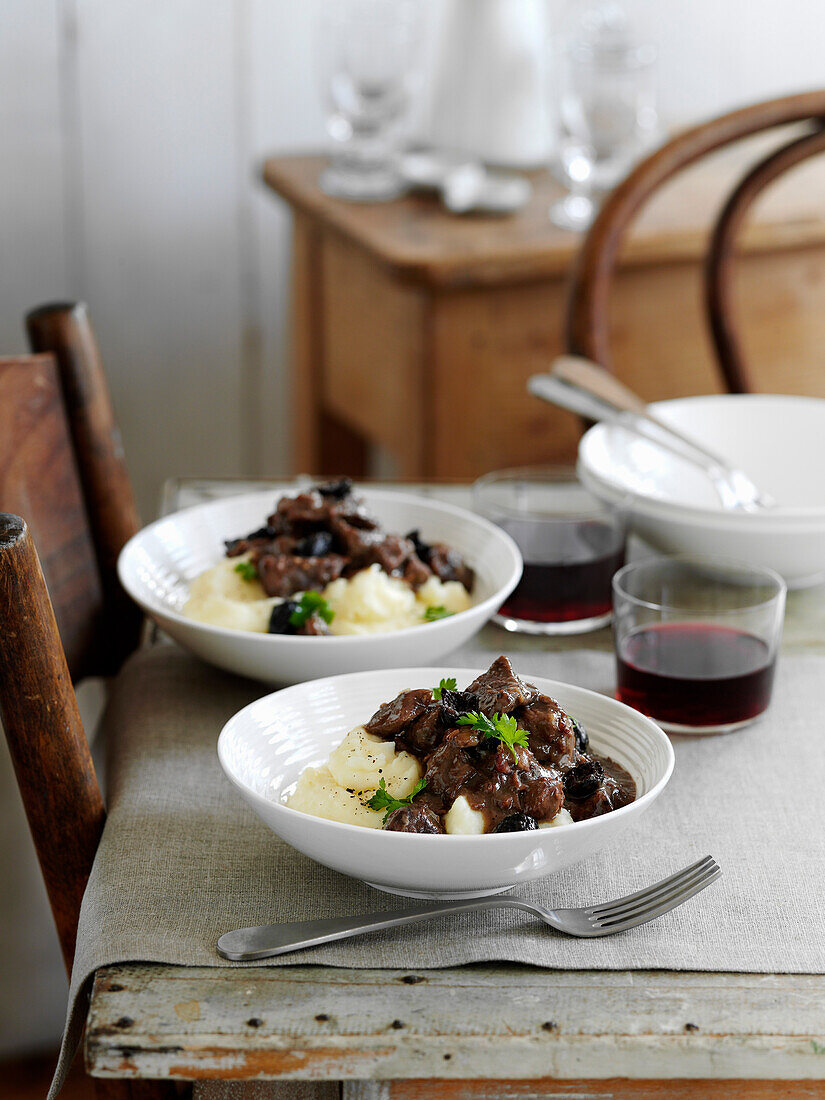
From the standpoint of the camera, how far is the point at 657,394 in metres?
2.15

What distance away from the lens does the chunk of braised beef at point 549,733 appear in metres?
0.73

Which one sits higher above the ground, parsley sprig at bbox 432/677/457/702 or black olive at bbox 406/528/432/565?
A: parsley sprig at bbox 432/677/457/702

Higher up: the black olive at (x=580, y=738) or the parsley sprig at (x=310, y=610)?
the black olive at (x=580, y=738)

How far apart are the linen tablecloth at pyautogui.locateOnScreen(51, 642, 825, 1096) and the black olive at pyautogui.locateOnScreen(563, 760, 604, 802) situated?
2.3 inches

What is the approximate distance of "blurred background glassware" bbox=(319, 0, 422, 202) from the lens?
2.02 metres

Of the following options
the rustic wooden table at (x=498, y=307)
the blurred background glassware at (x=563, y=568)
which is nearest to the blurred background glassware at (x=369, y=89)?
the rustic wooden table at (x=498, y=307)

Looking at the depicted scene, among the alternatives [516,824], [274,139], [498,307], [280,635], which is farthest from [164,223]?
[516,824]

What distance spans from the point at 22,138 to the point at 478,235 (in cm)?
89

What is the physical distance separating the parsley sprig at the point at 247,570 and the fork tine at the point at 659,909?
1.37 feet

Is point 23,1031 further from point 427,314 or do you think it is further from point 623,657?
point 623,657

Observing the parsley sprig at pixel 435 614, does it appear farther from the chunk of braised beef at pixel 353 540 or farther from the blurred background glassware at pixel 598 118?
the blurred background glassware at pixel 598 118

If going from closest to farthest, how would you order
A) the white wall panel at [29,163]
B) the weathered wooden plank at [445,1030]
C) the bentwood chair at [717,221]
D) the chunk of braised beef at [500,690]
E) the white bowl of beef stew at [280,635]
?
the weathered wooden plank at [445,1030], the chunk of braised beef at [500,690], the white bowl of beef stew at [280,635], the bentwood chair at [717,221], the white wall panel at [29,163]

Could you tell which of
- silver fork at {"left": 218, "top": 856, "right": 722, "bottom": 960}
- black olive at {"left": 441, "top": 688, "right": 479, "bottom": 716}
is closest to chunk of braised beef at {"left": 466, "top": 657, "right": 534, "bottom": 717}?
black olive at {"left": 441, "top": 688, "right": 479, "bottom": 716}

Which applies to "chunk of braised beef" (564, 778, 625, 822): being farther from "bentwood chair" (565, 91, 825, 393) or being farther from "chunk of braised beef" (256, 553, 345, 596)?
"bentwood chair" (565, 91, 825, 393)
